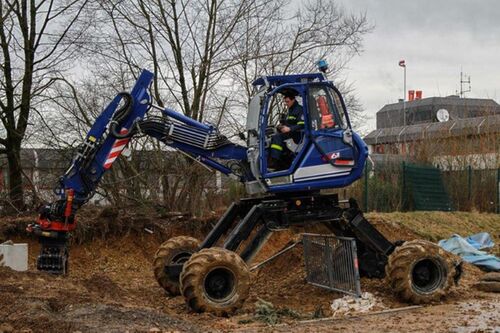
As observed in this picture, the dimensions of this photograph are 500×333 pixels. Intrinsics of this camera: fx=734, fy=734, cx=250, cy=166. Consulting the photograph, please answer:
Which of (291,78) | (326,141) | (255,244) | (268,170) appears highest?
(291,78)

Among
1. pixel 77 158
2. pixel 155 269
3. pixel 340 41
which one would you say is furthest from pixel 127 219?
pixel 340 41

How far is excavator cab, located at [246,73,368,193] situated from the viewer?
33.8ft

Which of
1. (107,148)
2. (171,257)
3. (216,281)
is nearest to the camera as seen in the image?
(216,281)

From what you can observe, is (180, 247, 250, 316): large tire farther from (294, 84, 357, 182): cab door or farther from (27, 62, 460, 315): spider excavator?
(294, 84, 357, 182): cab door

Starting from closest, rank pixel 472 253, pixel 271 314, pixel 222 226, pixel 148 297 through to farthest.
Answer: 1. pixel 271 314
2. pixel 222 226
3. pixel 148 297
4. pixel 472 253

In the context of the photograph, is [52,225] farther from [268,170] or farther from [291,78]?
[291,78]

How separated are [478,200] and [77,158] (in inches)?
706

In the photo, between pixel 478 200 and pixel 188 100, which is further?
pixel 478 200

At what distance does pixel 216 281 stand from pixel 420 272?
311 centimetres

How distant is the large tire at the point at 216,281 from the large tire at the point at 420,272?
229cm

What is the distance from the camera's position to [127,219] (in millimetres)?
14797

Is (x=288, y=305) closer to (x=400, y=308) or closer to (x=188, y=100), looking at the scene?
(x=400, y=308)

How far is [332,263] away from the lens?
11.2 metres

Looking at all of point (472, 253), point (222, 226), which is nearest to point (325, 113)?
point (222, 226)
